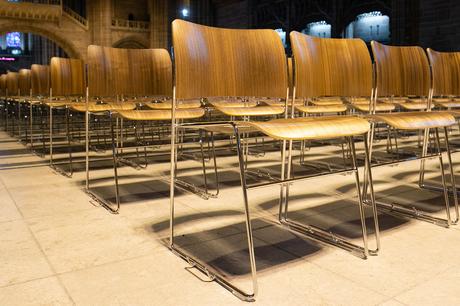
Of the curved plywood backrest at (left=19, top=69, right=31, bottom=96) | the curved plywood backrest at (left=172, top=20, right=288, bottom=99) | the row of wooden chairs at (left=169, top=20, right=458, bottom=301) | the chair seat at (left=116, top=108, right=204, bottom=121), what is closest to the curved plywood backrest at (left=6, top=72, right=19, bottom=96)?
the curved plywood backrest at (left=19, top=69, right=31, bottom=96)

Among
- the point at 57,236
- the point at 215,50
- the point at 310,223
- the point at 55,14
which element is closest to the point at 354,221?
the point at 310,223

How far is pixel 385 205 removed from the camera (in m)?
2.94

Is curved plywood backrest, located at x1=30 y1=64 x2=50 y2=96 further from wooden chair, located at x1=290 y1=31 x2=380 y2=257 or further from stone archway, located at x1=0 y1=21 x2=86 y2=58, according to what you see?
stone archway, located at x1=0 y1=21 x2=86 y2=58


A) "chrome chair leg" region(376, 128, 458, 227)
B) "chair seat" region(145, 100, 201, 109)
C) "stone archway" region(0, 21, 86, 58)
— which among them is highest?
"stone archway" region(0, 21, 86, 58)

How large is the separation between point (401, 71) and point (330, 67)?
730 mm

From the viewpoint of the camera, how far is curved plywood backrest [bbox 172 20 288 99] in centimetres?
215

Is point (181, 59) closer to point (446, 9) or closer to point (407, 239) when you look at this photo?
point (407, 239)

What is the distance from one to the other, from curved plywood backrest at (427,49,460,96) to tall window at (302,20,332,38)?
14.3 meters

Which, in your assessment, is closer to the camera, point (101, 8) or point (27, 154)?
point (27, 154)

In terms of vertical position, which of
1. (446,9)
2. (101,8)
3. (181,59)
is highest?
(101,8)

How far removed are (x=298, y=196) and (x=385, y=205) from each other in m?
0.60

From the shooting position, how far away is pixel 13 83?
859 centimetres

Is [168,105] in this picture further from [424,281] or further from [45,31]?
[45,31]

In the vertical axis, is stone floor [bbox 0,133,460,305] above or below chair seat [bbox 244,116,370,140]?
below
